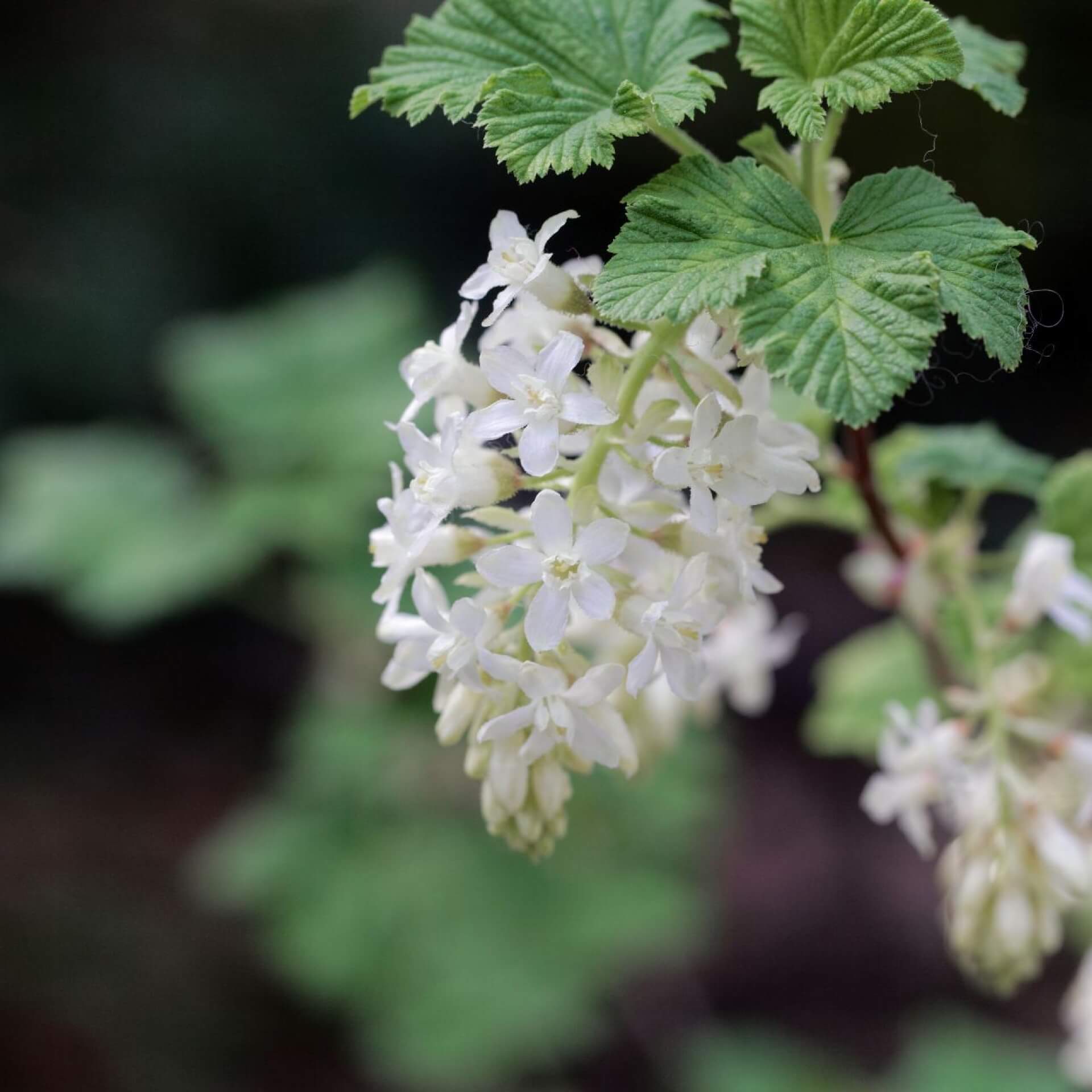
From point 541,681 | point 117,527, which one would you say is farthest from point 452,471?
point 117,527

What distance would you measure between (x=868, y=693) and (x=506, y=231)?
115 centimetres

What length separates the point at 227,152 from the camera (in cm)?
552

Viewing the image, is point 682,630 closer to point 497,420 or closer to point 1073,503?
point 497,420

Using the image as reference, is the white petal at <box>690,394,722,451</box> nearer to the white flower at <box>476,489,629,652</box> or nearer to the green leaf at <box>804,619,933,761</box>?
the white flower at <box>476,489,629,652</box>

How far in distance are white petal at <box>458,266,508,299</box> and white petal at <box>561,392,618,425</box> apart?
116 millimetres

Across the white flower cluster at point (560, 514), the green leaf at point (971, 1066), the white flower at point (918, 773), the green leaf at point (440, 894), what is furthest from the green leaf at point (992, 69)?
the green leaf at point (971, 1066)

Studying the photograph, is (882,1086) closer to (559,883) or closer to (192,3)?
(559,883)

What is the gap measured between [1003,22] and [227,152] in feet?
11.2

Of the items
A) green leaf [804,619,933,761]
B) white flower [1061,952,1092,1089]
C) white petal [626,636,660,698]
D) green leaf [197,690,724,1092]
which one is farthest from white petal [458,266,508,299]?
green leaf [197,690,724,1092]

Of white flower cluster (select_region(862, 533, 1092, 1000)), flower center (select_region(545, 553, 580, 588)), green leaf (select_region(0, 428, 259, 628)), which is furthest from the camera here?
green leaf (select_region(0, 428, 259, 628))

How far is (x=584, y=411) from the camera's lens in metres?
0.95

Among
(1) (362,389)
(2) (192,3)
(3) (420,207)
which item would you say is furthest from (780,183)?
(2) (192,3)

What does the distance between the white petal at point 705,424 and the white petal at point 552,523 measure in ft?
0.38

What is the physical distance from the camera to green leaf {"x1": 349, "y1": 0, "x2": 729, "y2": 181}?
97cm
